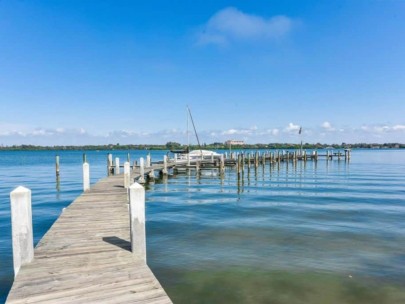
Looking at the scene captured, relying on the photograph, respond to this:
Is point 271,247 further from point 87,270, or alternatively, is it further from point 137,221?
point 87,270

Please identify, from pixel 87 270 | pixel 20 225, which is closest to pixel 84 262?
pixel 87 270

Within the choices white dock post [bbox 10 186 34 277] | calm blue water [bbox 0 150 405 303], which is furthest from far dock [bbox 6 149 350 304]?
calm blue water [bbox 0 150 405 303]

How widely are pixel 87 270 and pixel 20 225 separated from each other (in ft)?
5.29

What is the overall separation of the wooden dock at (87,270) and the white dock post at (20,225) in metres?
0.20

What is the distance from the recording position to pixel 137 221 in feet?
22.4

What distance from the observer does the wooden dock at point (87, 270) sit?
4.87m

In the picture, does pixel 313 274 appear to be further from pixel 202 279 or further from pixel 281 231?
pixel 281 231

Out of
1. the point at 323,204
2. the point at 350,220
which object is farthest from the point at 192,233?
the point at 323,204

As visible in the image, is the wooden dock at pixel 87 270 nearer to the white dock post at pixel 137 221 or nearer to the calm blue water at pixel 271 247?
the white dock post at pixel 137 221

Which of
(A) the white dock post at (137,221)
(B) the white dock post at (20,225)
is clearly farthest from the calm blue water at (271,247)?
(B) the white dock post at (20,225)

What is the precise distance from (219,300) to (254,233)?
536 centimetres

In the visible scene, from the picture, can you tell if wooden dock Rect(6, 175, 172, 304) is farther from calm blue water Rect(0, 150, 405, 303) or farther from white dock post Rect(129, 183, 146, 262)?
calm blue water Rect(0, 150, 405, 303)

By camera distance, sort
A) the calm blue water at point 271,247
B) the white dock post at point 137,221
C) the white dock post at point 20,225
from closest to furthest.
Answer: the white dock post at point 20,225 < the white dock post at point 137,221 < the calm blue water at point 271,247

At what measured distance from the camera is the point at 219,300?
7188 mm
